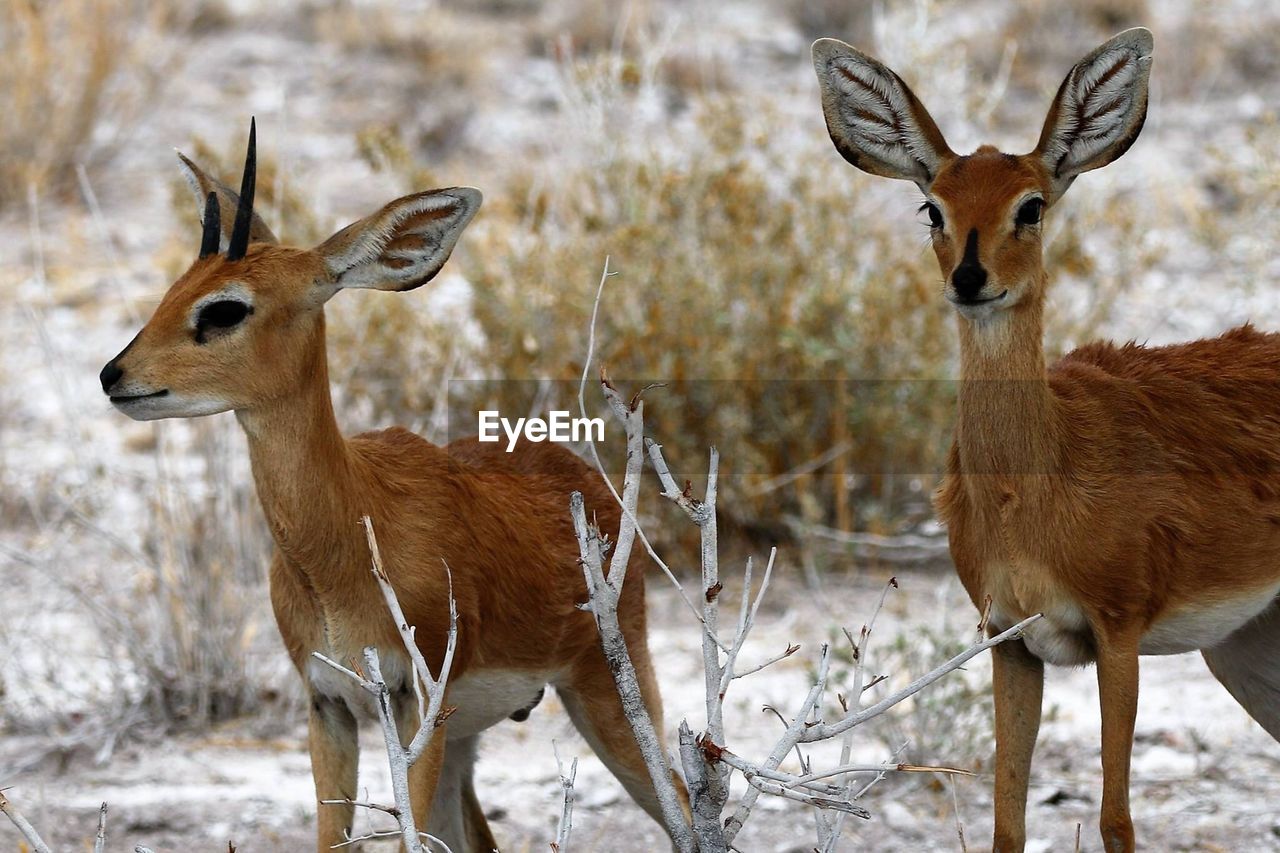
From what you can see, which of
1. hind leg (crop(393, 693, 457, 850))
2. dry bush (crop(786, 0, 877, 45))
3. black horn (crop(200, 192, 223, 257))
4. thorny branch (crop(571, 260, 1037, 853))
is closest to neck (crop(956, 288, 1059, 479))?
thorny branch (crop(571, 260, 1037, 853))

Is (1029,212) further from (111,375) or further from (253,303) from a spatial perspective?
(111,375)

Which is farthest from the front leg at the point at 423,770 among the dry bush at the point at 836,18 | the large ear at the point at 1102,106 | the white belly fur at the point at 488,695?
the dry bush at the point at 836,18

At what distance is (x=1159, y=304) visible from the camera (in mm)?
10156

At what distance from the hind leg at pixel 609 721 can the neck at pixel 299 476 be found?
0.90 meters

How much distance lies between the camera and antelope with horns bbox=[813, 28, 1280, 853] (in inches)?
155

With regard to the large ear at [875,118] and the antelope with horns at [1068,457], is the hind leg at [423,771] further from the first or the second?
the large ear at [875,118]

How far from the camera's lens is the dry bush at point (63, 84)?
11312 mm

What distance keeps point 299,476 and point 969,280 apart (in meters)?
1.62

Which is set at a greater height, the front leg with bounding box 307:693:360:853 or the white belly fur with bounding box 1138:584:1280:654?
the white belly fur with bounding box 1138:584:1280:654

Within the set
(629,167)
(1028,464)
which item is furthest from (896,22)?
(1028,464)

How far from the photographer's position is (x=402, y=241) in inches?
167

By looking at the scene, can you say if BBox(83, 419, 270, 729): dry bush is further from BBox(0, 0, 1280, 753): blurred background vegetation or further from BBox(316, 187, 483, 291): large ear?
BBox(316, 187, 483, 291): large ear

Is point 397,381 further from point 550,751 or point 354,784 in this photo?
point 354,784

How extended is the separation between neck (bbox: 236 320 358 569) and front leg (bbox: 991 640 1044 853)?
5.23 feet
